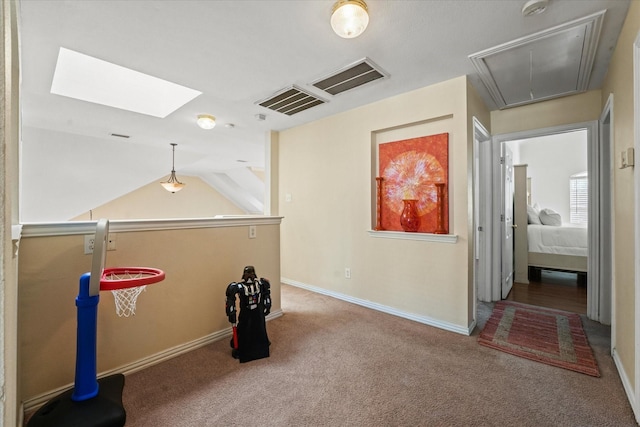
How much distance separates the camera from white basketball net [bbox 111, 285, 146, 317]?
1821 mm

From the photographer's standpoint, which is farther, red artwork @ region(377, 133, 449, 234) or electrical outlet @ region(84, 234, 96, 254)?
red artwork @ region(377, 133, 449, 234)

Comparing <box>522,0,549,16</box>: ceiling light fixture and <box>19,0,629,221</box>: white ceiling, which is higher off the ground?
<box>19,0,629,221</box>: white ceiling

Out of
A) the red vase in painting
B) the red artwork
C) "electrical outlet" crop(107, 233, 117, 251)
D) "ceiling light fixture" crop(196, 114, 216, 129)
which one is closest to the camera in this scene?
"electrical outlet" crop(107, 233, 117, 251)

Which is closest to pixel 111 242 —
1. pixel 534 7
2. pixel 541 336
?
pixel 534 7

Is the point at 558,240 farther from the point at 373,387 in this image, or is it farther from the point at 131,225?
the point at 131,225

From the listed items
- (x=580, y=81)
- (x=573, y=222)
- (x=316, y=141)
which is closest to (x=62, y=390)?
(x=316, y=141)

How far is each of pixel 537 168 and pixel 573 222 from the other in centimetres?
141

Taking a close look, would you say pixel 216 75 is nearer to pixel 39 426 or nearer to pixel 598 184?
pixel 39 426

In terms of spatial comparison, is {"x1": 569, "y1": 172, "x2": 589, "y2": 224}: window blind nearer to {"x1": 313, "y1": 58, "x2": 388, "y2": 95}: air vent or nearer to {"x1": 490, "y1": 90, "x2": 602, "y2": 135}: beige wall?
{"x1": 490, "y1": 90, "x2": 602, "y2": 135}: beige wall

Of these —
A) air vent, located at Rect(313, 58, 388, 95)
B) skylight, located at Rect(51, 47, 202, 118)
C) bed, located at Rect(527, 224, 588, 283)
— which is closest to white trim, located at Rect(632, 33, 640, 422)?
air vent, located at Rect(313, 58, 388, 95)

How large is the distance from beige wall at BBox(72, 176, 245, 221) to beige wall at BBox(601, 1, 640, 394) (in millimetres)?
9158

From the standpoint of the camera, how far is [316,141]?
12.6ft

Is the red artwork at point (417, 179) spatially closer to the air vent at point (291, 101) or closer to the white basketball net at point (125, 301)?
the air vent at point (291, 101)

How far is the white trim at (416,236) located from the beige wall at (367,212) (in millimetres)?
41
